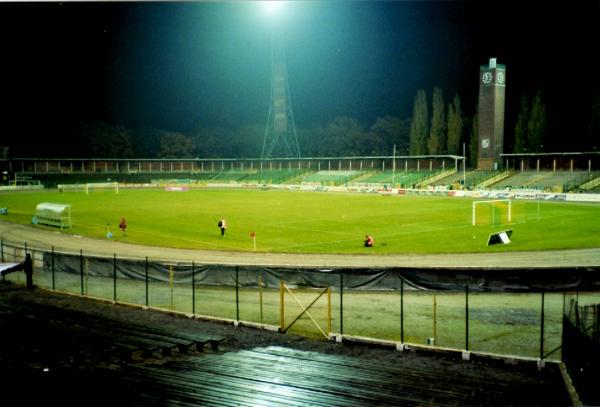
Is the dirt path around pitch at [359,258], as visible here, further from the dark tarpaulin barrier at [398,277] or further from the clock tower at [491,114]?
the clock tower at [491,114]

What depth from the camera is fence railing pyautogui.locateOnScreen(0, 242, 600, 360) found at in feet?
64.4

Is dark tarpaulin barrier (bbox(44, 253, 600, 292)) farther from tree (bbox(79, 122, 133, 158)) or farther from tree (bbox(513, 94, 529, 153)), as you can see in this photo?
tree (bbox(79, 122, 133, 158))

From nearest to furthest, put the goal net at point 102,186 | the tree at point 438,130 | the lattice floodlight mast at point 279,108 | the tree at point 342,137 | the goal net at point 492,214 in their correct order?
the goal net at point 492,214 → the goal net at point 102,186 → the tree at point 438,130 → the lattice floodlight mast at point 279,108 → the tree at point 342,137

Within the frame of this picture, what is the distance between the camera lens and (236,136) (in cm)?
18062

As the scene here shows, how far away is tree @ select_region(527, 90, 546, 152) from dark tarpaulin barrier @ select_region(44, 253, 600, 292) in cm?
9334

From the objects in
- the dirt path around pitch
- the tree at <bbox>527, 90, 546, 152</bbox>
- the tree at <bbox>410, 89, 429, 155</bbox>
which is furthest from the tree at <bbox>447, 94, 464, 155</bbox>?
the dirt path around pitch

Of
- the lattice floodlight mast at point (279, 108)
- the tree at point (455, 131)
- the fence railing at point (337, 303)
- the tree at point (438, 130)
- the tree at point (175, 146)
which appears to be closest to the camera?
the fence railing at point (337, 303)

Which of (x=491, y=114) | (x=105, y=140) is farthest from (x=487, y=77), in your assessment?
(x=105, y=140)

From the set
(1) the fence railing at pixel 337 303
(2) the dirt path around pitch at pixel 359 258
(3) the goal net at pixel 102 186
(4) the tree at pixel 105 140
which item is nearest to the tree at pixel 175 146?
(4) the tree at pixel 105 140

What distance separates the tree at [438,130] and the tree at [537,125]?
20.1 metres

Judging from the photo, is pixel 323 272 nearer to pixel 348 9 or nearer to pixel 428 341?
pixel 428 341

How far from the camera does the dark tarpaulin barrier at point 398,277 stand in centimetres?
2280

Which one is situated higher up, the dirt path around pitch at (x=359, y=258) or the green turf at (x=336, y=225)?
the dirt path around pitch at (x=359, y=258)

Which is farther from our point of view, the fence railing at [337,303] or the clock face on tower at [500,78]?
the clock face on tower at [500,78]
